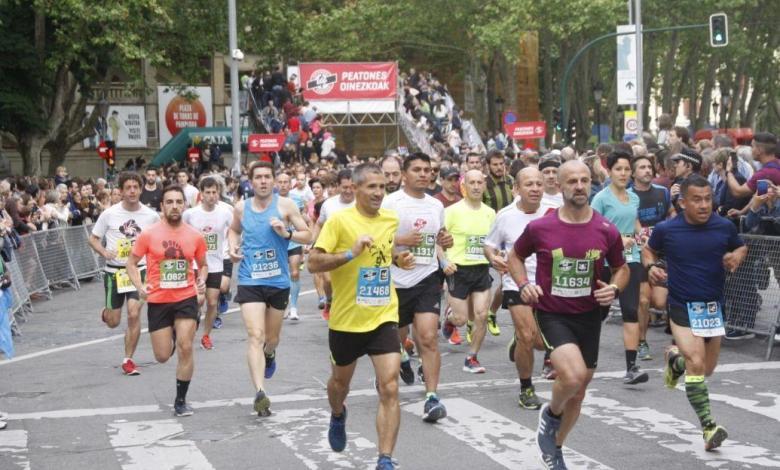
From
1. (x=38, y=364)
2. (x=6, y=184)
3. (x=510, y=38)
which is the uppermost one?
(x=510, y=38)

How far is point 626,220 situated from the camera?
480 inches

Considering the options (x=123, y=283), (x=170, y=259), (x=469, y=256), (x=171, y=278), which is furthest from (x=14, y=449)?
(x=469, y=256)

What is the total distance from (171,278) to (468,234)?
3052 mm

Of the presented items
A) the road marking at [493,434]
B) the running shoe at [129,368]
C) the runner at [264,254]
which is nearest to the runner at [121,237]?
the running shoe at [129,368]

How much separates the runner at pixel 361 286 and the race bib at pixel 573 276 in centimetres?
92

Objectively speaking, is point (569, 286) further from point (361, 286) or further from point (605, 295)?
point (361, 286)

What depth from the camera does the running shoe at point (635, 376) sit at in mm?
11578

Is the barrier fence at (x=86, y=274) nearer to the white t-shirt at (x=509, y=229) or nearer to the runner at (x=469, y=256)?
the runner at (x=469, y=256)

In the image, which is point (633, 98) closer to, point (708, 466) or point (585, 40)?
point (585, 40)

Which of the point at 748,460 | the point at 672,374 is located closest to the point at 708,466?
the point at 748,460

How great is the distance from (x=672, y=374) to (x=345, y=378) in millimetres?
2348

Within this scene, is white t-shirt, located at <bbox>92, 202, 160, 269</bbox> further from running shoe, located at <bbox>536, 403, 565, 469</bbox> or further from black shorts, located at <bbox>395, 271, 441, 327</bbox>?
running shoe, located at <bbox>536, 403, 565, 469</bbox>

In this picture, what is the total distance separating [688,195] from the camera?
369 inches

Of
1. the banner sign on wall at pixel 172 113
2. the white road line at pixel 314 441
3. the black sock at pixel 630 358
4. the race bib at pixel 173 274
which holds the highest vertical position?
the banner sign on wall at pixel 172 113
